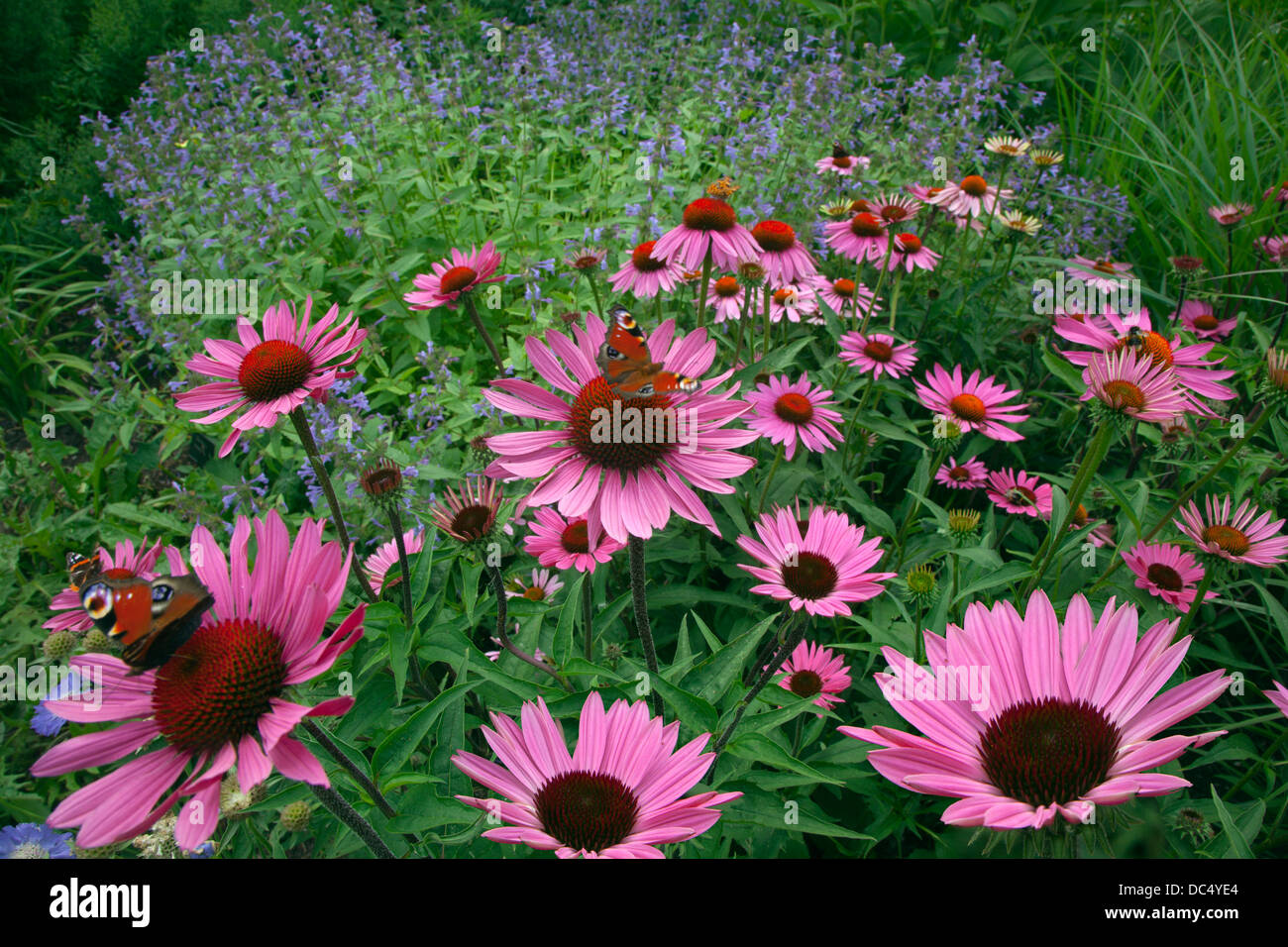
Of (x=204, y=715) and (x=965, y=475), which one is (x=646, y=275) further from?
(x=204, y=715)

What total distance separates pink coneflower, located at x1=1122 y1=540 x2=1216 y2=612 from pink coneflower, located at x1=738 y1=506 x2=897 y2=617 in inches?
31.2

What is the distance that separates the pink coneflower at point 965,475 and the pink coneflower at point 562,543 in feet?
5.01

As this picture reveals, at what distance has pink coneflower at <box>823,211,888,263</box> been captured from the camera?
311cm

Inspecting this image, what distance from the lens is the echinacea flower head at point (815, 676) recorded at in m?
1.95

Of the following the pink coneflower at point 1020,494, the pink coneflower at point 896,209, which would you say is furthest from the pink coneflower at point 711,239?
the pink coneflower at point 1020,494

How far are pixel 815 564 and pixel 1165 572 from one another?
108 centimetres

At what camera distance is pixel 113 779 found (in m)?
1.05

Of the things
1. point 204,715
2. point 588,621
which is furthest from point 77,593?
point 588,621

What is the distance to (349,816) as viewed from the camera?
1.17 metres

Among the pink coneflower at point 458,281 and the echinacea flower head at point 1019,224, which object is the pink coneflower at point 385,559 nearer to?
the pink coneflower at point 458,281

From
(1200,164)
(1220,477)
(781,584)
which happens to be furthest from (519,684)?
(1200,164)

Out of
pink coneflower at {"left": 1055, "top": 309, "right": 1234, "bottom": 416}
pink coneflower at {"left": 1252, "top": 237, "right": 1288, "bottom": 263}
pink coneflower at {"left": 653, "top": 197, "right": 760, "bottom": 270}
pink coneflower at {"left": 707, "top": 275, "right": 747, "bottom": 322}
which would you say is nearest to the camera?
pink coneflower at {"left": 1055, "top": 309, "right": 1234, "bottom": 416}

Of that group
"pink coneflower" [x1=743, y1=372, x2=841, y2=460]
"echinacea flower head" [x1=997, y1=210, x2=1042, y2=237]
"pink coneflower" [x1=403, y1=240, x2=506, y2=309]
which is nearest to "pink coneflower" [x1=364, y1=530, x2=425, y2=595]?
"pink coneflower" [x1=403, y1=240, x2=506, y2=309]

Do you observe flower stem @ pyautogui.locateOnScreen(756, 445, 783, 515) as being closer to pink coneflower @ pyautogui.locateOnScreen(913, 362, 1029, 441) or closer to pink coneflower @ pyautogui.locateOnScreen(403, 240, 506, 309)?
pink coneflower @ pyautogui.locateOnScreen(913, 362, 1029, 441)
